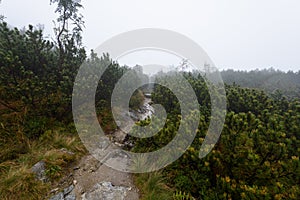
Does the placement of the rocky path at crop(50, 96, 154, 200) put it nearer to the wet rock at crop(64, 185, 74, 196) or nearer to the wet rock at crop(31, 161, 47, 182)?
the wet rock at crop(64, 185, 74, 196)

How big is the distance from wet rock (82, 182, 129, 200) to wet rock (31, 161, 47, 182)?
38.0 inches

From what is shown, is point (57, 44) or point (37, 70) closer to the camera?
point (37, 70)

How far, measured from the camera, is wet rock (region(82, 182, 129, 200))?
9.13 ft

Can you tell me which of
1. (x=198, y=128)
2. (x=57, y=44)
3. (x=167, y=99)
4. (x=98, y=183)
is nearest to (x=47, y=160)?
(x=98, y=183)

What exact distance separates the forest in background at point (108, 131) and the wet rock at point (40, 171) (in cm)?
8

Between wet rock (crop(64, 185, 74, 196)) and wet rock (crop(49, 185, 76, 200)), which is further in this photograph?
wet rock (crop(64, 185, 74, 196))

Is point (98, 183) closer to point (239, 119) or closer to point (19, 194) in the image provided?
point (19, 194)

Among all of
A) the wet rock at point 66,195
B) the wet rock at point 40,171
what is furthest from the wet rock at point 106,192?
the wet rock at point 40,171

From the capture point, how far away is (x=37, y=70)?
5.37 m

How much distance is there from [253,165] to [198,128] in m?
1.12

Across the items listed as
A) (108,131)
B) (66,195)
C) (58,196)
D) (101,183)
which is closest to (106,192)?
(101,183)

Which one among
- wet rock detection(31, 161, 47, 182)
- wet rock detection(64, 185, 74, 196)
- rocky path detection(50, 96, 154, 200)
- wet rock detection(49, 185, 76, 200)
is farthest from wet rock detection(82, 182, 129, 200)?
wet rock detection(31, 161, 47, 182)

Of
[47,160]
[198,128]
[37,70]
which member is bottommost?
[47,160]

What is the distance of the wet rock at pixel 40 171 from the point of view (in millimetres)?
3096
